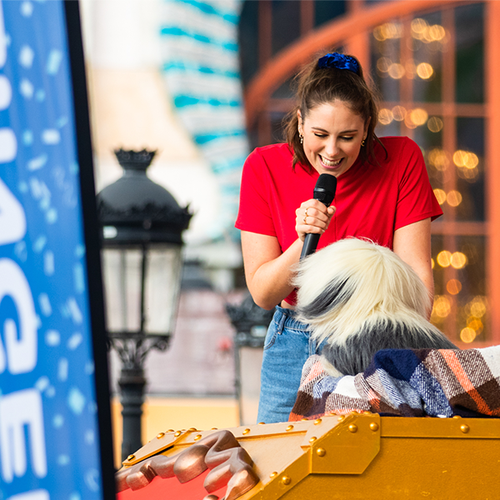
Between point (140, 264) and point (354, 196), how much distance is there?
152 centimetres

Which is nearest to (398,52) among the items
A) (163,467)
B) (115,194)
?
(115,194)

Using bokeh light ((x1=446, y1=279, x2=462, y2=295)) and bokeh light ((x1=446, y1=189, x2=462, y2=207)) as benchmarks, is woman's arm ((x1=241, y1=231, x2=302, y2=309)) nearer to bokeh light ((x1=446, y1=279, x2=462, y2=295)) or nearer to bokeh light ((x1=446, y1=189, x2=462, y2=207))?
bokeh light ((x1=446, y1=279, x2=462, y2=295))

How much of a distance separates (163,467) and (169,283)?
5.62 ft

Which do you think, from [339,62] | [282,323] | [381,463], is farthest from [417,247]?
[381,463]

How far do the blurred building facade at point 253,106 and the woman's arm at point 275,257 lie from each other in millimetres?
4837

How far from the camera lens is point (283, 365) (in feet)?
6.30

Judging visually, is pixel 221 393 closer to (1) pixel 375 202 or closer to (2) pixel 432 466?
(1) pixel 375 202

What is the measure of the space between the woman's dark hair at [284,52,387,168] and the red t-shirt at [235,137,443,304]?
0.04m

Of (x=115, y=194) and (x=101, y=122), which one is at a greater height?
(x=101, y=122)

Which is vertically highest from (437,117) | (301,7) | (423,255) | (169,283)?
(301,7)

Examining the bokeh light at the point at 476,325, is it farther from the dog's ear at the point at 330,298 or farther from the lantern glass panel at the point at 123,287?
the dog's ear at the point at 330,298

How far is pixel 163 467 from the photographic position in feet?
5.14

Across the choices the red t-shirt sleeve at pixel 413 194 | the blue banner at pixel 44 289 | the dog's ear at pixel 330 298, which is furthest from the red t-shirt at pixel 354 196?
the blue banner at pixel 44 289

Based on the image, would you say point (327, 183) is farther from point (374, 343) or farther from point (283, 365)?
point (283, 365)
